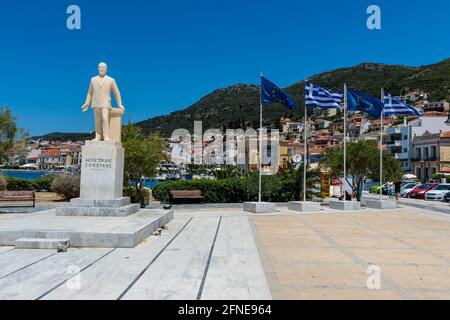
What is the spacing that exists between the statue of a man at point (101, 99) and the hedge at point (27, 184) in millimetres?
18349

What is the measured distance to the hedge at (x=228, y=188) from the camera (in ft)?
84.7

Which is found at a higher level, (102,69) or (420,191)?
(102,69)

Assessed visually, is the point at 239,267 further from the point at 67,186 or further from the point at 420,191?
the point at 420,191

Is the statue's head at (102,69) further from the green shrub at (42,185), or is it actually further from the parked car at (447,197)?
the parked car at (447,197)

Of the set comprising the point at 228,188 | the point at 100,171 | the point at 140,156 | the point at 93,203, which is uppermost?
the point at 140,156

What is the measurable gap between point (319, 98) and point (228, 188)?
7.74m

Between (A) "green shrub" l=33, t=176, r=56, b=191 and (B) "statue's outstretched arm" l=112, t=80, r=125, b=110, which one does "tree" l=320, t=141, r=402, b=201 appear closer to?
(B) "statue's outstretched arm" l=112, t=80, r=125, b=110

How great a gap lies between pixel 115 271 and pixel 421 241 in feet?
28.7

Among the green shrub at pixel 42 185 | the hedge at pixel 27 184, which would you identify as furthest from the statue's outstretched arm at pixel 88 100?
the green shrub at pixel 42 185

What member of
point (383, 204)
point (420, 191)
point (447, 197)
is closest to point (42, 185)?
point (383, 204)

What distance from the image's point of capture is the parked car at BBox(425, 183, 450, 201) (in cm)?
3375

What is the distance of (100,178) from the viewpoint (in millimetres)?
14172

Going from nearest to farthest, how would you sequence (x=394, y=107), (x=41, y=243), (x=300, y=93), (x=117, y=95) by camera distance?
(x=41, y=243), (x=117, y=95), (x=394, y=107), (x=300, y=93)

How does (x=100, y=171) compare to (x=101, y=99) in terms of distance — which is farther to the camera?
(x=101, y=99)
